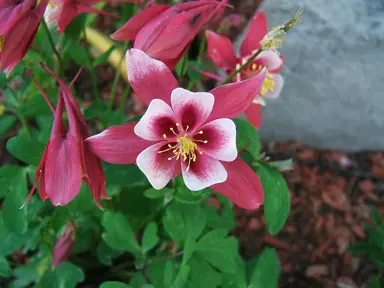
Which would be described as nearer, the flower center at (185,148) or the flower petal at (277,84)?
the flower center at (185,148)

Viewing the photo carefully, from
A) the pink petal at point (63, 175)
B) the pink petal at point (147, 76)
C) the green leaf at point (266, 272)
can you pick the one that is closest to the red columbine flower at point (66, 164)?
the pink petal at point (63, 175)

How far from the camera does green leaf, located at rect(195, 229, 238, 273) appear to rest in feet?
2.89

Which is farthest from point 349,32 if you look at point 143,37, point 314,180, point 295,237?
point 143,37

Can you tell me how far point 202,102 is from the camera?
64cm

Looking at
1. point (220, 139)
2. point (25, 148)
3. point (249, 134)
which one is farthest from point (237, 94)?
point (25, 148)

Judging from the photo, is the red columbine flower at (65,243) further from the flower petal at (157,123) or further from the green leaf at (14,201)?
the flower petal at (157,123)

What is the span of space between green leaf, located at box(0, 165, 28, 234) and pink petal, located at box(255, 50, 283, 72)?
47 centimetres

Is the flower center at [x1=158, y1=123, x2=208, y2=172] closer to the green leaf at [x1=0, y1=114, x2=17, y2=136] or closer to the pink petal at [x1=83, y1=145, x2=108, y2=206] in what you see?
the pink petal at [x1=83, y1=145, x2=108, y2=206]

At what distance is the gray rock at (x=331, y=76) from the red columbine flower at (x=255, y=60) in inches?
18.4

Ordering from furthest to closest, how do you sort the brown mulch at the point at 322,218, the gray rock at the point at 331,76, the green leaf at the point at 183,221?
the brown mulch at the point at 322,218, the gray rock at the point at 331,76, the green leaf at the point at 183,221

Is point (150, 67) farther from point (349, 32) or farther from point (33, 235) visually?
point (349, 32)

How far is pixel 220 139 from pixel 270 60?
0.30 m

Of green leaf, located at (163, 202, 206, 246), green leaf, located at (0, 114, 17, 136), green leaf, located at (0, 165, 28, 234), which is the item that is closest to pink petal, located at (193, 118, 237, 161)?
A: green leaf, located at (163, 202, 206, 246)

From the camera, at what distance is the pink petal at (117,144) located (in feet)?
2.16
